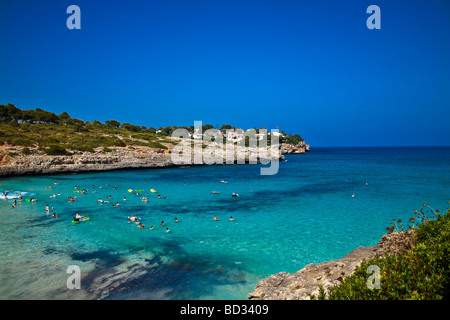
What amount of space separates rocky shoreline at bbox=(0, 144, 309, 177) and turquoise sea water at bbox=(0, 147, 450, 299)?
66.0 ft

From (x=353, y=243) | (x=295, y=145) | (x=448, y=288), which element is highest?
(x=295, y=145)

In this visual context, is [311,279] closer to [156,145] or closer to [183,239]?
[183,239]

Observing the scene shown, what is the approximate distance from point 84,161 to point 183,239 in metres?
49.3

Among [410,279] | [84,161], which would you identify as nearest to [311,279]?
[410,279]

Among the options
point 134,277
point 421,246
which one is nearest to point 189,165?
point 134,277

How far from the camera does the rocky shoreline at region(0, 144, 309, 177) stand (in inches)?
1895

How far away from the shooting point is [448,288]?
5469 millimetres

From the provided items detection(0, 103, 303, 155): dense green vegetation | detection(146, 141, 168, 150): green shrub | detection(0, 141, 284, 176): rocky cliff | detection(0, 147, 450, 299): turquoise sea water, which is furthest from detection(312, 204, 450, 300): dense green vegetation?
detection(146, 141, 168, 150): green shrub

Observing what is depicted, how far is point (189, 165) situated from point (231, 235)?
5767 centimetres

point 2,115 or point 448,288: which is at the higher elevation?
point 2,115

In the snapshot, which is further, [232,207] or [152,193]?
[152,193]
